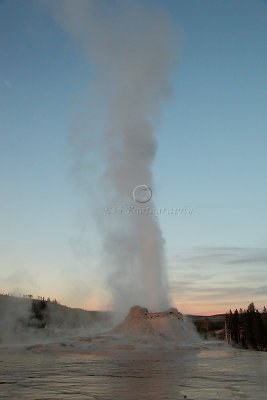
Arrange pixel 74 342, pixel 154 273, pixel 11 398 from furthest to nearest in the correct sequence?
pixel 154 273
pixel 74 342
pixel 11 398

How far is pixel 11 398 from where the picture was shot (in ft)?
31.0

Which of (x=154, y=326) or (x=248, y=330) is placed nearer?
(x=154, y=326)

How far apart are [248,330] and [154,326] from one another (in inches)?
1646

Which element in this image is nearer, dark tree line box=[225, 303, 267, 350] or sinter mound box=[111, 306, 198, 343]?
sinter mound box=[111, 306, 198, 343]

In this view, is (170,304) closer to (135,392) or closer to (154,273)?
(154,273)

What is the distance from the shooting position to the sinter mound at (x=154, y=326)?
39000 millimetres

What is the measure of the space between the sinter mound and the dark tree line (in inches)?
1349

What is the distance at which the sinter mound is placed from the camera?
39.0 m

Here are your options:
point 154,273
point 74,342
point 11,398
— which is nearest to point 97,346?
point 74,342

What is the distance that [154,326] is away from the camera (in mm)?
40625

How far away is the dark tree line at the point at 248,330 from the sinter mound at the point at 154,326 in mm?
34276

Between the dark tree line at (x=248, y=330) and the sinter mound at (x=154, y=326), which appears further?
the dark tree line at (x=248, y=330)

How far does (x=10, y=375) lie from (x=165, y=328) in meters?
28.0

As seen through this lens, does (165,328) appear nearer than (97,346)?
No
